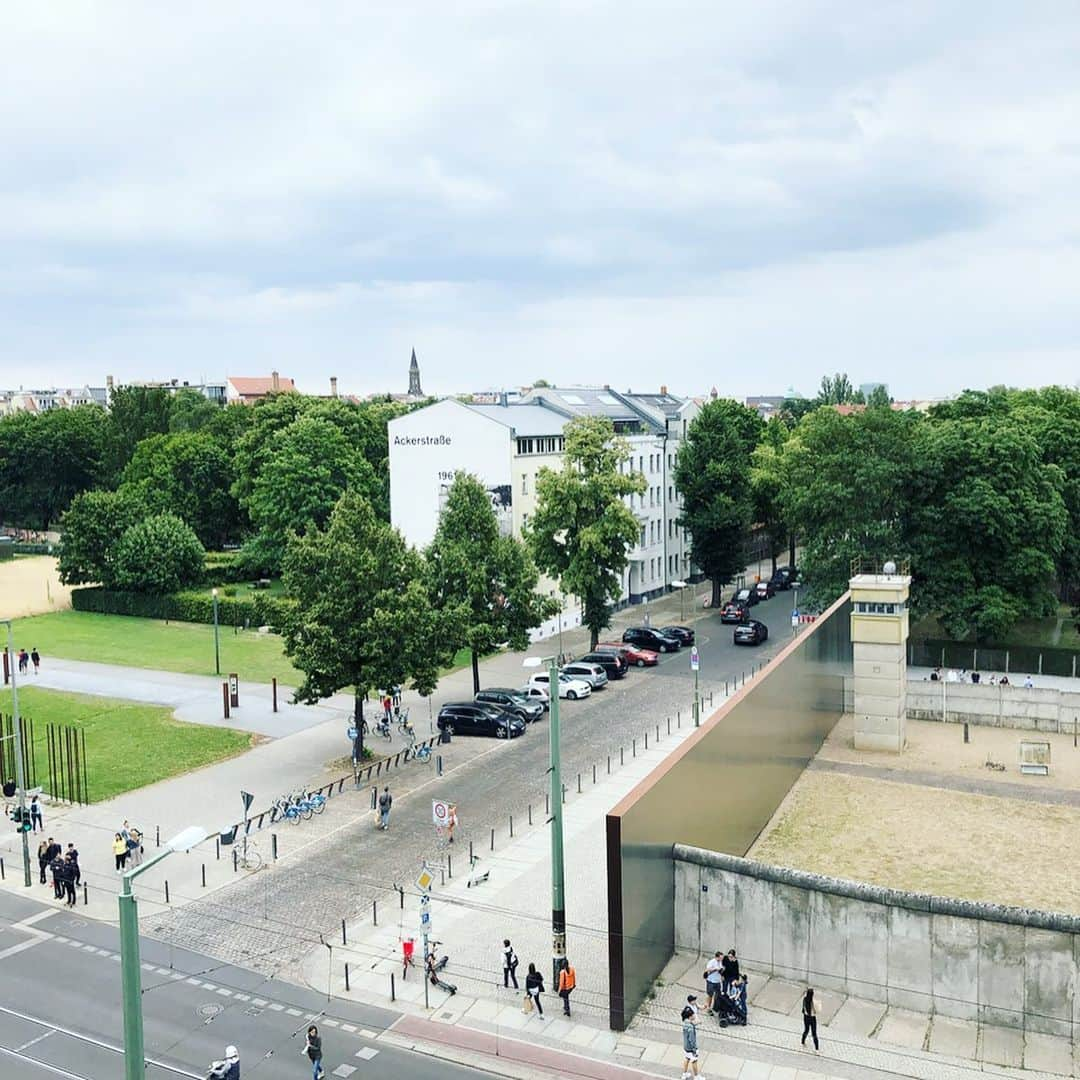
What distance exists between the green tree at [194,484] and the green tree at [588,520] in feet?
146

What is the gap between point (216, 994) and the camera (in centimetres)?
2411

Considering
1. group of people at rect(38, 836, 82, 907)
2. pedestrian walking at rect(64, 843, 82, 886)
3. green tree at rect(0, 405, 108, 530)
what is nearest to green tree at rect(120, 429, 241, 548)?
green tree at rect(0, 405, 108, 530)

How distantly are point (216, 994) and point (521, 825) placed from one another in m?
12.6

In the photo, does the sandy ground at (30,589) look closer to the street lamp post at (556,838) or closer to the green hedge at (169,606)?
the green hedge at (169,606)

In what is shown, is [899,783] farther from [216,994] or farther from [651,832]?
[216,994]

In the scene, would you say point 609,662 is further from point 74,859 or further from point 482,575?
point 74,859

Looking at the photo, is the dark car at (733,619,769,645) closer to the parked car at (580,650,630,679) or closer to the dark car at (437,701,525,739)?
the parked car at (580,650,630,679)

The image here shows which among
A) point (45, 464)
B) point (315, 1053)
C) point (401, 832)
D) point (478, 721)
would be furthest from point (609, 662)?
point (45, 464)

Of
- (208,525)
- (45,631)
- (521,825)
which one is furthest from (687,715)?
(208,525)

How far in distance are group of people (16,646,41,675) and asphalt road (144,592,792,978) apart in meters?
25.7

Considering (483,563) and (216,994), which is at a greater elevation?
(483,563)

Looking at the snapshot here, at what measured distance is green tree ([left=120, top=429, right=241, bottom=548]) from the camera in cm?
9494

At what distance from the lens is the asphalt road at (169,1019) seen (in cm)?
2119

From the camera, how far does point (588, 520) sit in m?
60.5
